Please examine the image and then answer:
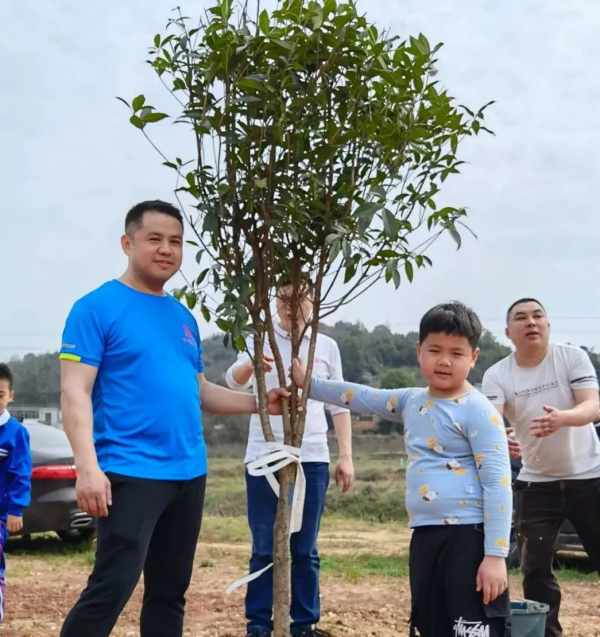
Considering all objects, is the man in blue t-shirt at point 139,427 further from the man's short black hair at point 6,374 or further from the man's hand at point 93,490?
the man's short black hair at point 6,374

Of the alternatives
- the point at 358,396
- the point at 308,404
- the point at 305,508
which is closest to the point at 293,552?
the point at 305,508

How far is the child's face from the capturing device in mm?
3174

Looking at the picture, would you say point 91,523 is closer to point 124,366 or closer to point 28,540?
point 28,540

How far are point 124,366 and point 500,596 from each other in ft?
5.22

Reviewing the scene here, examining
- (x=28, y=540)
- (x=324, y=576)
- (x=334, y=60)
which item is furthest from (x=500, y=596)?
(x=28, y=540)

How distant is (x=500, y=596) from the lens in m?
3.07

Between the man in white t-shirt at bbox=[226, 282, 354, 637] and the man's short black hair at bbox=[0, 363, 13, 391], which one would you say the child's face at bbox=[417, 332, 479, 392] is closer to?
the man in white t-shirt at bbox=[226, 282, 354, 637]

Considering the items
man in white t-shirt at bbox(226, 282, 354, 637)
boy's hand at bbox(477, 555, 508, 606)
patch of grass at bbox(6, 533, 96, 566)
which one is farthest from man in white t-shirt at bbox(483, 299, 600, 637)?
patch of grass at bbox(6, 533, 96, 566)

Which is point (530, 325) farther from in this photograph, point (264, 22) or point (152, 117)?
point (152, 117)

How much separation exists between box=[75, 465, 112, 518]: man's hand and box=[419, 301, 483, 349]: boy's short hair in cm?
128

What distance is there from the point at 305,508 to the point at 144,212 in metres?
1.93

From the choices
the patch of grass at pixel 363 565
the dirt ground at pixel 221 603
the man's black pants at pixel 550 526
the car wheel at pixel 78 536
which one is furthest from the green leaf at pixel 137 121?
the car wheel at pixel 78 536

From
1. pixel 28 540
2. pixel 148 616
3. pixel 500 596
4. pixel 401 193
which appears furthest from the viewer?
pixel 28 540

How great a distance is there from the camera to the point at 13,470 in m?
4.63
